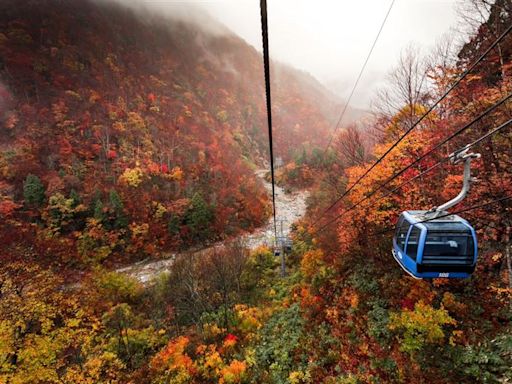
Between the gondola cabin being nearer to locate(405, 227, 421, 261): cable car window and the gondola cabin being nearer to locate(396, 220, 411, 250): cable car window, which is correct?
locate(405, 227, 421, 261): cable car window

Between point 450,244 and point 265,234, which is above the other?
point 450,244

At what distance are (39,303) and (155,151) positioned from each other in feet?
135

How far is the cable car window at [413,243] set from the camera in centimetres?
598

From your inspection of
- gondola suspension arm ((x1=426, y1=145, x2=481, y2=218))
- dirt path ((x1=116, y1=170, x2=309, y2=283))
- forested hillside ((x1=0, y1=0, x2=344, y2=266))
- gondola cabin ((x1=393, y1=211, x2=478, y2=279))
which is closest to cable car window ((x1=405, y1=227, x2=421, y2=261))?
gondola cabin ((x1=393, y1=211, x2=478, y2=279))

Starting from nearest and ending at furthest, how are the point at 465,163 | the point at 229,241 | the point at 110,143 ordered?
the point at 465,163
the point at 229,241
the point at 110,143

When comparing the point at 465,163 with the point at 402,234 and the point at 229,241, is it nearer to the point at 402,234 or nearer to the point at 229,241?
the point at 402,234

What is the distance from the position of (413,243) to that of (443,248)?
589 mm

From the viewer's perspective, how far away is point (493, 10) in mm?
9117

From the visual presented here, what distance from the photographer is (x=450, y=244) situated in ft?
18.7

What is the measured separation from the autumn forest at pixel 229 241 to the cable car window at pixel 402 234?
6.22 ft

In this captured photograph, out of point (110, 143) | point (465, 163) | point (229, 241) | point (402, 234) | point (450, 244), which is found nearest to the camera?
point (465, 163)

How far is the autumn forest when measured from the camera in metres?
8.77

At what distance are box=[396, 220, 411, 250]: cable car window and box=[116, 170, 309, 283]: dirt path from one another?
23669mm

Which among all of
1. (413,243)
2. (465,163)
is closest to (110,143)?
(413,243)
